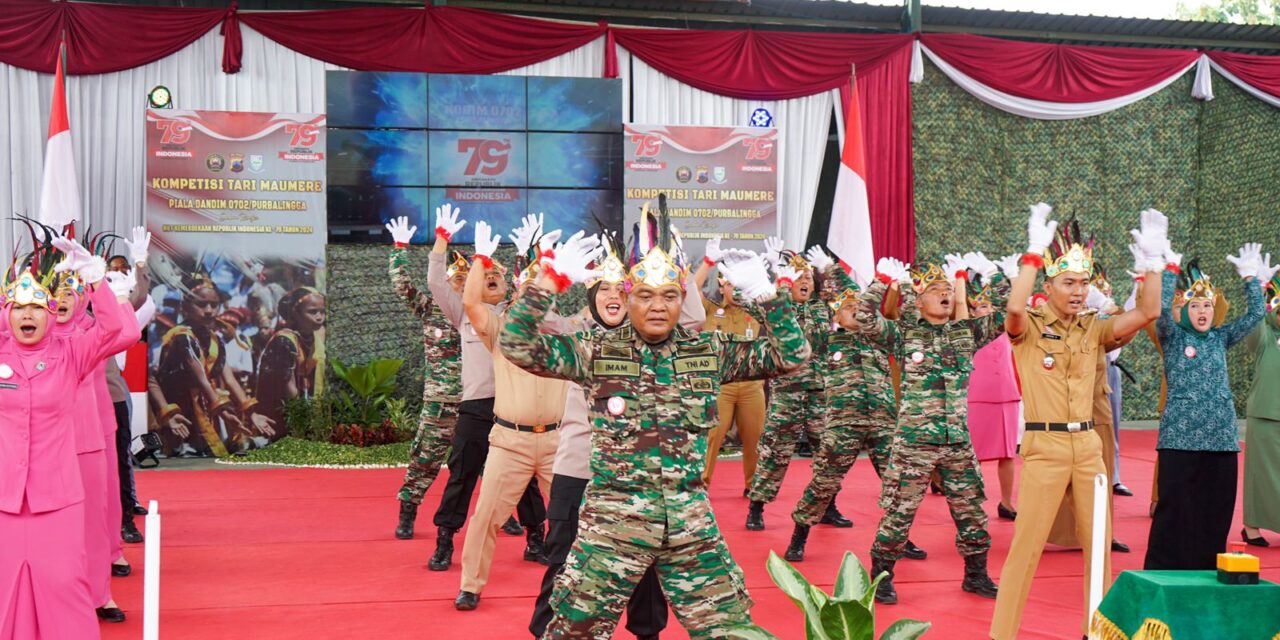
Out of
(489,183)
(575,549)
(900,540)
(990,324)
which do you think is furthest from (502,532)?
(489,183)

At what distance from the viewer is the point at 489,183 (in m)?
13.3

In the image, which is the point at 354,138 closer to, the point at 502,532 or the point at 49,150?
the point at 49,150

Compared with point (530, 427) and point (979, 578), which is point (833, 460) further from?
point (530, 427)

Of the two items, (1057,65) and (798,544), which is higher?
(1057,65)

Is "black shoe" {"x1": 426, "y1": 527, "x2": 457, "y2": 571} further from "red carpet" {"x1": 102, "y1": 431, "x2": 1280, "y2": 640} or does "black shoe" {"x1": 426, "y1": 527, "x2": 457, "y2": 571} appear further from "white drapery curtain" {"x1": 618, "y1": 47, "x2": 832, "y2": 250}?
"white drapery curtain" {"x1": 618, "y1": 47, "x2": 832, "y2": 250}

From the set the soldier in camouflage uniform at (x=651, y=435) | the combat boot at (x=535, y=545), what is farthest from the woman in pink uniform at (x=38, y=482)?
the combat boot at (x=535, y=545)

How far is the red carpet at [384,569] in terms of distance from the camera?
5.91m

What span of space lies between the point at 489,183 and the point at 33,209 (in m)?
4.85

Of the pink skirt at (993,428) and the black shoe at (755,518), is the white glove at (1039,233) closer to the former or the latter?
the black shoe at (755,518)

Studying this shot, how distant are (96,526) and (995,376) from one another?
6.63 metres

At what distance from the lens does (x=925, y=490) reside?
646cm

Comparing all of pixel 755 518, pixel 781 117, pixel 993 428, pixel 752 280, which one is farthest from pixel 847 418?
pixel 781 117

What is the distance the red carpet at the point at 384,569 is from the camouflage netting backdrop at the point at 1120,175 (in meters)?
5.72

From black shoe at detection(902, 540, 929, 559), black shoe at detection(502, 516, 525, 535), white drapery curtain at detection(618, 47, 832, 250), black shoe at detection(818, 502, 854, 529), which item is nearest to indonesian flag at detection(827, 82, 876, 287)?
white drapery curtain at detection(618, 47, 832, 250)
